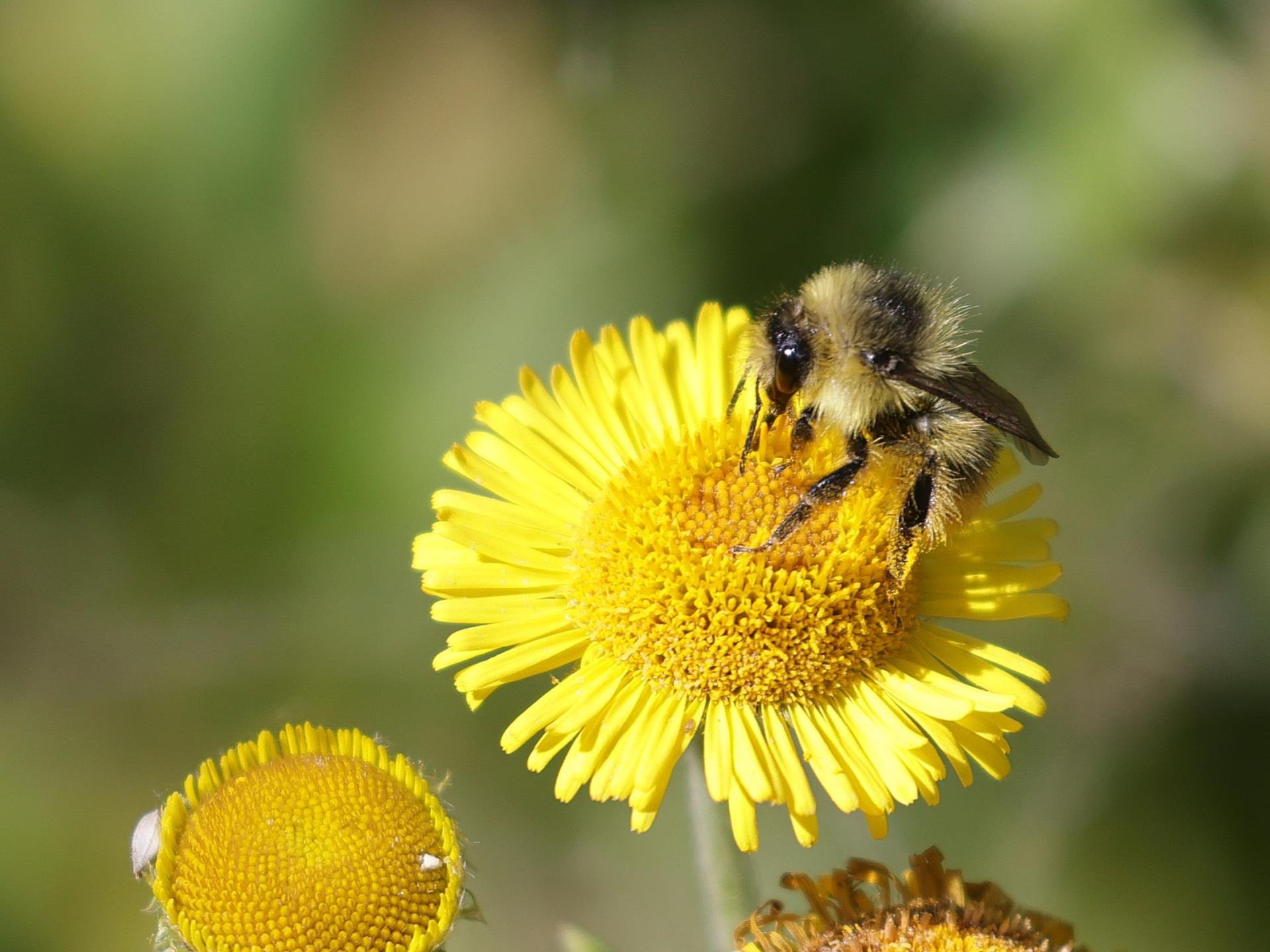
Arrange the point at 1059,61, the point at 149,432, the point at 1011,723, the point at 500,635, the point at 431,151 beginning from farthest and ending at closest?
1. the point at 431,151
2. the point at 149,432
3. the point at 1059,61
4. the point at 500,635
5. the point at 1011,723

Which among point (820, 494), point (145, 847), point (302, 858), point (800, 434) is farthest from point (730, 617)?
point (145, 847)

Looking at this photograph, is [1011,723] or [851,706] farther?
[851,706]

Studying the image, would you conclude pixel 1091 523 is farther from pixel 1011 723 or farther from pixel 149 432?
pixel 149 432

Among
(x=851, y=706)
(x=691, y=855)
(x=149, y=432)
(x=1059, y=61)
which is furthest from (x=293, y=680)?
(x=1059, y=61)

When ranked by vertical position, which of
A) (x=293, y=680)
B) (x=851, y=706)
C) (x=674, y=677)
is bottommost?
(x=851, y=706)

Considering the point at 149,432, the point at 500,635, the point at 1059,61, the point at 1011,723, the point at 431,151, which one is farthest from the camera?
the point at 431,151

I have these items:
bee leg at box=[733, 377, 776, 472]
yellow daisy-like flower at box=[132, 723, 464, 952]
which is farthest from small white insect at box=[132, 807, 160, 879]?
bee leg at box=[733, 377, 776, 472]

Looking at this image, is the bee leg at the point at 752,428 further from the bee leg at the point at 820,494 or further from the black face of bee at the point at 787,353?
the bee leg at the point at 820,494
